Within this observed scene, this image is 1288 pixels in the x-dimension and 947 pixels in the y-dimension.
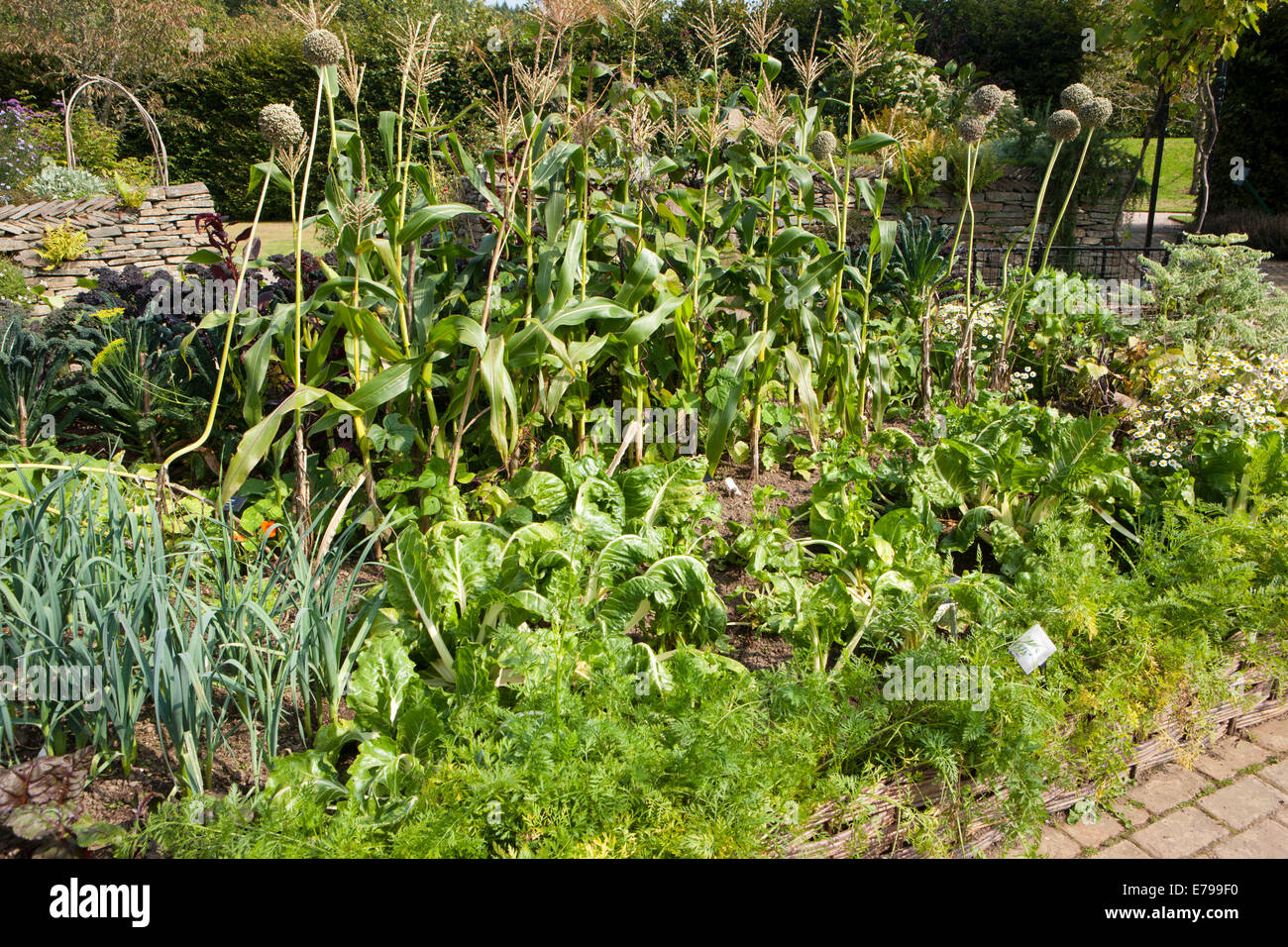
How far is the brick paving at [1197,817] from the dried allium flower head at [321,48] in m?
3.03

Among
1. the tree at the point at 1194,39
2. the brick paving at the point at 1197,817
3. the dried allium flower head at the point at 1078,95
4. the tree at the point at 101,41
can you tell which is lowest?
the brick paving at the point at 1197,817

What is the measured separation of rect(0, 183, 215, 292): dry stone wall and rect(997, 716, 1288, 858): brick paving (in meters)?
7.76

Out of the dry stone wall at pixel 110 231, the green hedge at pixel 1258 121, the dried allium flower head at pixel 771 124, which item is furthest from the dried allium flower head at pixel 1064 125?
the green hedge at pixel 1258 121

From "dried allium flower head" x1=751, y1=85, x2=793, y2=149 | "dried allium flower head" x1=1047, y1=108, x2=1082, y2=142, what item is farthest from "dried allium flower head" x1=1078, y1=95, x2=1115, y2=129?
"dried allium flower head" x1=751, y1=85, x2=793, y2=149

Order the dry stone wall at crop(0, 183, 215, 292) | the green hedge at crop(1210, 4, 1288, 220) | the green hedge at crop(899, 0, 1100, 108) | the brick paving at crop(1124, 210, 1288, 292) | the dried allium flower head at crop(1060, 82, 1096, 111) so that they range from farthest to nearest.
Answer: the green hedge at crop(899, 0, 1100, 108) → the green hedge at crop(1210, 4, 1288, 220) → the brick paving at crop(1124, 210, 1288, 292) → the dry stone wall at crop(0, 183, 215, 292) → the dried allium flower head at crop(1060, 82, 1096, 111)

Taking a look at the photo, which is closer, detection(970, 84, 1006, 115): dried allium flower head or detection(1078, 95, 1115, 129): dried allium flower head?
detection(970, 84, 1006, 115): dried allium flower head

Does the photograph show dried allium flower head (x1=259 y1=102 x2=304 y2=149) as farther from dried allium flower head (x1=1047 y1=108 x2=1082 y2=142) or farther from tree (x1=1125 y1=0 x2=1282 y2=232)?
tree (x1=1125 y1=0 x2=1282 y2=232)

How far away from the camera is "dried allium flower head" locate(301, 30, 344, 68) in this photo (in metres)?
2.68

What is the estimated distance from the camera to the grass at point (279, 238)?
10781mm

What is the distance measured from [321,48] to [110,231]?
702 cm

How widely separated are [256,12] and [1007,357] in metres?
24.3

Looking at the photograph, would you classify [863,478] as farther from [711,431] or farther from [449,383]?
[449,383]

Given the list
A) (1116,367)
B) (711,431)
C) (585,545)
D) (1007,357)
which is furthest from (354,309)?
(1116,367)

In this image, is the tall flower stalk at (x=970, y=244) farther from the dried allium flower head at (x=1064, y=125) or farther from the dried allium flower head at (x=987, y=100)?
the dried allium flower head at (x=1064, y=125)
